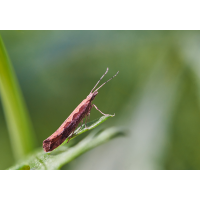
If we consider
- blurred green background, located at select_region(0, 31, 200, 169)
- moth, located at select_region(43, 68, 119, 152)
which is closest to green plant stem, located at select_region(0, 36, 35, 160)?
moth, located at select_region(43, 68, 119, 152)

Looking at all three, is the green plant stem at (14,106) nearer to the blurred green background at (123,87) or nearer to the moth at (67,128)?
the moth at (67,128)

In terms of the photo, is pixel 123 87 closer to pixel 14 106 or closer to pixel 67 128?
pixel 67 128

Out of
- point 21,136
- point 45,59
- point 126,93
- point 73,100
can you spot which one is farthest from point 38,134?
point 126,93

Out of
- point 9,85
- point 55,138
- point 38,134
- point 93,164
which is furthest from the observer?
point 38,134

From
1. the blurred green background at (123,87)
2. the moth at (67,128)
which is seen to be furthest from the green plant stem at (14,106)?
the blurred green background at (123,87)

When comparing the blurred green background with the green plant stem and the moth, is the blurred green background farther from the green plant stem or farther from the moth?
the green plant stem

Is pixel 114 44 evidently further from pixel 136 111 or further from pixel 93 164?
pixel 93 164
